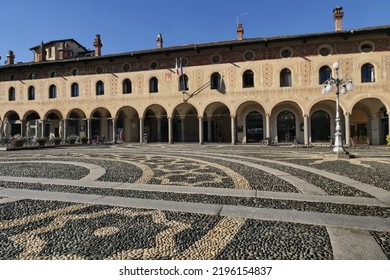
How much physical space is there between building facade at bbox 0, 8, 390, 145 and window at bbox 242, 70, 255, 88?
0.09 metres

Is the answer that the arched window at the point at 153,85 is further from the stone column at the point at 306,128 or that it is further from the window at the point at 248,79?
the stone column at the point at 306,128

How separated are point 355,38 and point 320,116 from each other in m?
7.19

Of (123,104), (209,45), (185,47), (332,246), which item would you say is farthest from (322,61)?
(332,246)

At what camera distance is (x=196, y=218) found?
12.1 feet

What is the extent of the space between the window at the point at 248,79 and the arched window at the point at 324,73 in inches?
233

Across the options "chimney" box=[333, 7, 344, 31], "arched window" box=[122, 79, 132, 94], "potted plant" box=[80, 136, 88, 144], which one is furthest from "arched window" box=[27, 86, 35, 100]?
"chimney" box=[333, 7, 344, 31]

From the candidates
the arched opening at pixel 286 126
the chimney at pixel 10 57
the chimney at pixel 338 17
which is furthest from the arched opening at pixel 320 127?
the chimney at pixel 10 57

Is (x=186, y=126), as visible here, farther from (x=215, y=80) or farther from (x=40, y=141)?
(x=40, y=141)

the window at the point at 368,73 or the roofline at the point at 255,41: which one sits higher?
the roofline at the point at 255,41

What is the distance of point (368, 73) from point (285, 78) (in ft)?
22.0

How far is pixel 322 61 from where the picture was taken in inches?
→ 826

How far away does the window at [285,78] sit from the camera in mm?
21938

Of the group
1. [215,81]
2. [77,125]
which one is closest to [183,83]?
[215,81]

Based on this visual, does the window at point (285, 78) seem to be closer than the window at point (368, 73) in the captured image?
No
